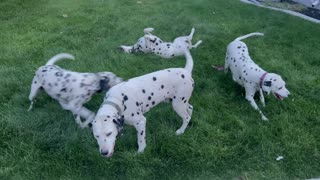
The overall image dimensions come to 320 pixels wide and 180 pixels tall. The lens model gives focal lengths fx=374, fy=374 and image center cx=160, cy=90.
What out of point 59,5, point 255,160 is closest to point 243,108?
point 255,160

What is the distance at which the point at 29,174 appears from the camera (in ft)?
14.1

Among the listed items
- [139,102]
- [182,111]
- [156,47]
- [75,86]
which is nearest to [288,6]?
[156,47]

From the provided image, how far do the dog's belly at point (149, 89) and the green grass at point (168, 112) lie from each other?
536mm

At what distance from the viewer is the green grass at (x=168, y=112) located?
447cm

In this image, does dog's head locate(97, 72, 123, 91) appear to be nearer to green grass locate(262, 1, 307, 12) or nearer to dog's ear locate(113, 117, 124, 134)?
dog's ear locate(113, 117, 124, 134)

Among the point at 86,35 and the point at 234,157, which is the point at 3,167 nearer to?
the point at 234,157

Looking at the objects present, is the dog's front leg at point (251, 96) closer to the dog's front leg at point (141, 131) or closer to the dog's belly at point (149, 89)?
the dog's belly at point (149, 89)

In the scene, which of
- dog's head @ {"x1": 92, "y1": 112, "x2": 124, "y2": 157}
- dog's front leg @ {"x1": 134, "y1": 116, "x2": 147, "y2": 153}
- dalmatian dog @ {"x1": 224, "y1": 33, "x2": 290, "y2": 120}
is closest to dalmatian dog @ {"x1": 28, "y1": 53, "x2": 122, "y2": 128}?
dog's front leg @ {"x1": 134, "y1": 116, "x2": 147, "y2": 153}

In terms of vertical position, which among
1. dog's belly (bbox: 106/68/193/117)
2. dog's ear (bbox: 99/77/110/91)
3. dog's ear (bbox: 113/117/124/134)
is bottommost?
dog's ear (bbox: 99/77/110/91)

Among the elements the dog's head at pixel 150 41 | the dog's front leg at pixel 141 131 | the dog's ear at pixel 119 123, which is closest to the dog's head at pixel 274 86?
the dog's front leg at pixel 141 131

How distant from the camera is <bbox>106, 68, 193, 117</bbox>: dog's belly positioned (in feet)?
14.2

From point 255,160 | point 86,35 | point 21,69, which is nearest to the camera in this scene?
point 255,160

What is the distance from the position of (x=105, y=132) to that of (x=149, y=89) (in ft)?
3.02

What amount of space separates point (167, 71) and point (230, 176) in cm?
149
